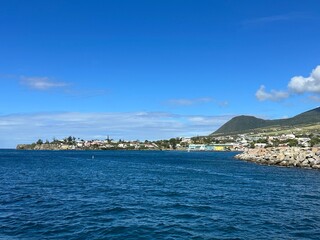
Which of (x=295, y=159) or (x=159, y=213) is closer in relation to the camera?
(x=159, y=213)

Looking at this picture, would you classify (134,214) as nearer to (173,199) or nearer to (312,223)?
(173,199)

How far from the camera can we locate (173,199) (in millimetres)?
43438

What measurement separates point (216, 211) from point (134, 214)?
26.4 ft

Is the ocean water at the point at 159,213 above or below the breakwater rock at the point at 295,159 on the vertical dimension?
below

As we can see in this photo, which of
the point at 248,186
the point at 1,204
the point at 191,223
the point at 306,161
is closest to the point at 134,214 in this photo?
the point at 191,223

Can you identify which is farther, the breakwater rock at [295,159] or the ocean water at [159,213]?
the breakwater rock at [295,159]

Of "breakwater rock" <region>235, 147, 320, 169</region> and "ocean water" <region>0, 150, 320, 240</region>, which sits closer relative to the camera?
"ocean water" <region>0, 150, 320, 240</region>

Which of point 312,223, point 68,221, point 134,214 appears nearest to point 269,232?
point 312,223

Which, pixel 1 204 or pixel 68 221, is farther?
pixel 1 204

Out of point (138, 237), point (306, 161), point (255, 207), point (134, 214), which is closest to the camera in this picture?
point (138, 237)

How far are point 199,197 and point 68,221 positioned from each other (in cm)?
1886

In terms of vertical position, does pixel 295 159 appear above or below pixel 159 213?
above

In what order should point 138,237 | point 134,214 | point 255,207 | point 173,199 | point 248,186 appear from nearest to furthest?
point 138,237
point 134,214
point 255,207
point 173,199
point 248,186

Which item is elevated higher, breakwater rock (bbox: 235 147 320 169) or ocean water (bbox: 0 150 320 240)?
breakwater rock (bbox: 235 147 320 169)
